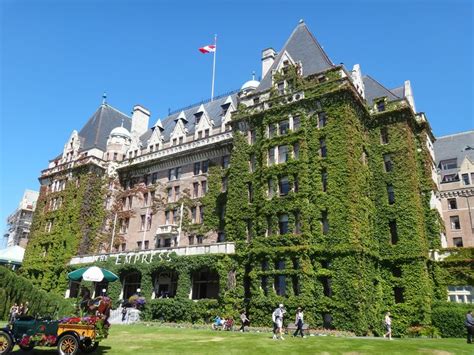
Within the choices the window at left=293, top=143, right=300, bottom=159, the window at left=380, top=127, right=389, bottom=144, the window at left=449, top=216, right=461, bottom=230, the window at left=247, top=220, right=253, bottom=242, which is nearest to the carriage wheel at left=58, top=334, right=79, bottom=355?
the window at left=247, top=220, right=253, bottom=242

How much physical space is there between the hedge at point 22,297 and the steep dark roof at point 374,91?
3883 centimetres

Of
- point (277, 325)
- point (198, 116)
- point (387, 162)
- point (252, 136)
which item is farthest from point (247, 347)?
point (198, 116)

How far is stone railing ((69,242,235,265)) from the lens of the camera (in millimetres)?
39844

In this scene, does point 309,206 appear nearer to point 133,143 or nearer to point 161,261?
point 161,261

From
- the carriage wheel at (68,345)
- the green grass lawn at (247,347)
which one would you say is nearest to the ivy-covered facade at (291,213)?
the green grass lawn at (247,347)

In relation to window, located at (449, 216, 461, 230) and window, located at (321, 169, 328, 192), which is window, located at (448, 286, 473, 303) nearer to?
window, located at (321, 169, 328, 192)

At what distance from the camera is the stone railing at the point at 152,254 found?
39844 mm

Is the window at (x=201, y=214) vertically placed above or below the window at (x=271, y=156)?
below

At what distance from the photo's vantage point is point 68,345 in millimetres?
16219

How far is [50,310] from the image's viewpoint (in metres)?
37.5

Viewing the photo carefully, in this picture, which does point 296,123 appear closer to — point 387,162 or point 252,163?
point 252,163

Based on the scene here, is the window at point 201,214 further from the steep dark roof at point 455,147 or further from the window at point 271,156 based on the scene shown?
the steep dark roof at point 455,147

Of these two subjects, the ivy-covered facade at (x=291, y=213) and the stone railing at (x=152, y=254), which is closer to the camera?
the ivy-covered facade at (x=291, y=213)

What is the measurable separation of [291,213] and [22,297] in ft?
80.9
